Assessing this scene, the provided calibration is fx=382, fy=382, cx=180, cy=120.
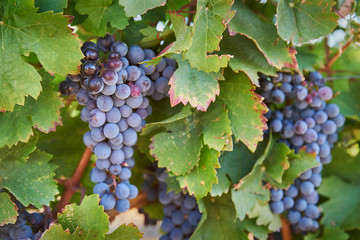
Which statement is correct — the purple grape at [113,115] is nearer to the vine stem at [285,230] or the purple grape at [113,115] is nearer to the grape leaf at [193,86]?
the grape leaf at [193,86]

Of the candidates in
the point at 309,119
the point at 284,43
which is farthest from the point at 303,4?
the point at 309,119

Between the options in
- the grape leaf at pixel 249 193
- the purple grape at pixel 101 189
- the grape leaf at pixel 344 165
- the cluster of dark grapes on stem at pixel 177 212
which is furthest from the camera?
the grape leaf at pixel 344 165

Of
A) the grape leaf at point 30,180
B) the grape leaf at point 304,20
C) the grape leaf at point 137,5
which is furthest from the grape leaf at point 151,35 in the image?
the grape leaf at point 30,180

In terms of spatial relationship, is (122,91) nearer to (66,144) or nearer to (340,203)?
(66,144)

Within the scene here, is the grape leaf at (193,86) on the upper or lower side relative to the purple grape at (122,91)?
upper

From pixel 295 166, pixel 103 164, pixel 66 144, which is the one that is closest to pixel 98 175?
pixel 103 164

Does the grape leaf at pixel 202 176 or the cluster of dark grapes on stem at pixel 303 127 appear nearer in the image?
the grape leaf at pixel 202 176
